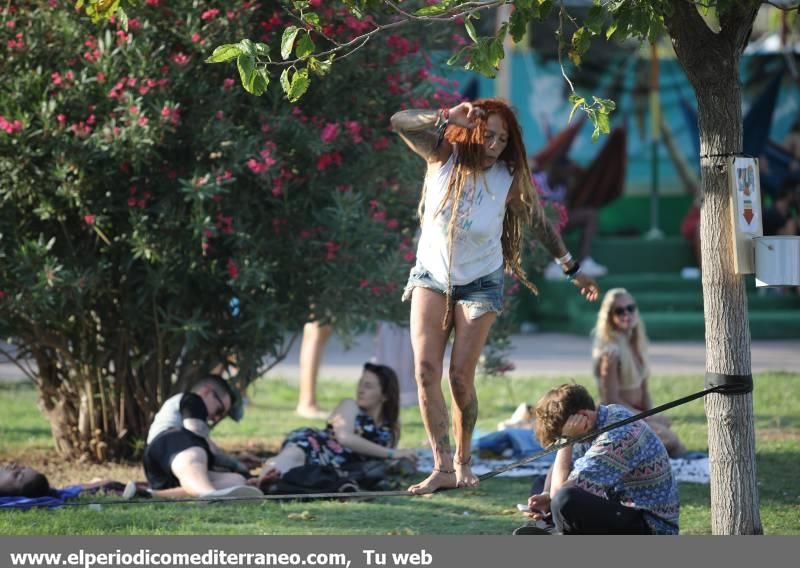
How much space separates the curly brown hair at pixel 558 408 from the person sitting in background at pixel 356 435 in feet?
7.60

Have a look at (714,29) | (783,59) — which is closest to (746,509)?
(714,29)

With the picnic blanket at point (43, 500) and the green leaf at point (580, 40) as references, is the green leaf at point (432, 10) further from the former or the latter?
the picnic blanket at point (43, 500)

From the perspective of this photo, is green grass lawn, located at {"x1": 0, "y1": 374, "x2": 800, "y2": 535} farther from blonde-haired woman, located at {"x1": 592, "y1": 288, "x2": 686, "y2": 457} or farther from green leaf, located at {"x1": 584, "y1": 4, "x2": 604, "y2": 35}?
green leaf, located at {"x1": 584, "y1": 4, "x2": 604, "y2": 35}

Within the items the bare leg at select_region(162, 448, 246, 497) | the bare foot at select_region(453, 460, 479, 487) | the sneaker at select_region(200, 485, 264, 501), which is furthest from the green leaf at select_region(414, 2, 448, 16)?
the bare leg at select_region(162, 448, 246, 497)

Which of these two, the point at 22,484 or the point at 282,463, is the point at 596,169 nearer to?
the point at 282,463

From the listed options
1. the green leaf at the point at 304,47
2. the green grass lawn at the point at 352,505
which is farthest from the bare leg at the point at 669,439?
the green leaf at the point at 304,47

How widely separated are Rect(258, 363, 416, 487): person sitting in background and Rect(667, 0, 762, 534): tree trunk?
291 centimetres

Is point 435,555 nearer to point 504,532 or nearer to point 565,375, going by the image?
point 504,532

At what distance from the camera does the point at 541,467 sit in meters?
9.40

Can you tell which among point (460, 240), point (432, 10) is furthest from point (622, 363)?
point (432, 10)

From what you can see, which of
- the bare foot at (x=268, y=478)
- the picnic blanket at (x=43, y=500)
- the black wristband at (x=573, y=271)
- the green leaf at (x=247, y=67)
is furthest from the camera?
the bare foot at (x=268, y=478)

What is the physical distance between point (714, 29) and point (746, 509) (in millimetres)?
2197

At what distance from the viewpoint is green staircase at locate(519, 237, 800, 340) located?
1748 cm

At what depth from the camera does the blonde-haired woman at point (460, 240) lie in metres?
6.59
